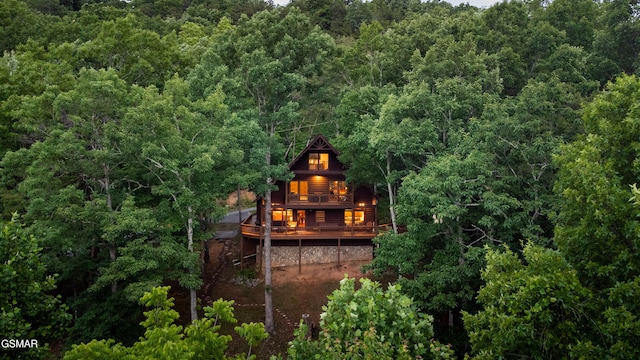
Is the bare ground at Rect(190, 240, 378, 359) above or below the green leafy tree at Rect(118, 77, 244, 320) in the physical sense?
below

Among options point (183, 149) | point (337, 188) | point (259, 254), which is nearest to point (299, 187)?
point (337, 188)

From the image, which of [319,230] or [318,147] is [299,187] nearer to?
[318,147]

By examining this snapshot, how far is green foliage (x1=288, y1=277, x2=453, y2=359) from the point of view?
9453 mm

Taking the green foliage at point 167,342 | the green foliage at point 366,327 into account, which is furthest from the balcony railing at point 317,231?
the green foliage at point 366,327

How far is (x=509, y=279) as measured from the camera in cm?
1170

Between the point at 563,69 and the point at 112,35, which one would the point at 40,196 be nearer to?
the point at 112,35

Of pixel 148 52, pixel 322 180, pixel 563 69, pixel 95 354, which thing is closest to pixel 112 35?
pixel 148 52

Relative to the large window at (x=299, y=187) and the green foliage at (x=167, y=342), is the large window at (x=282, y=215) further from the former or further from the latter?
the green foliage at (x=167, y=342)

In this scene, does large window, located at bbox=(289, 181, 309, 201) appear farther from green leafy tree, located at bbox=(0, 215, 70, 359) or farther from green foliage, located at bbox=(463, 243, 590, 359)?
green leafy tree, located at bbox=(0, 215, 70, 359)

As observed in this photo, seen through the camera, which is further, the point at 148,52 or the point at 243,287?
the point at 148,52

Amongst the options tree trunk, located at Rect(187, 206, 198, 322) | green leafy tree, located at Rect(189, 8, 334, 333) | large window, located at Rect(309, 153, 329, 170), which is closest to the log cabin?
large window, located at Rect(309, 153, 329, 170)

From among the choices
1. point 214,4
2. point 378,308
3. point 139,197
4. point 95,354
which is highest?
point 214,4

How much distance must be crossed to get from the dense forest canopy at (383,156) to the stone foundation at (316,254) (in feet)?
16.7

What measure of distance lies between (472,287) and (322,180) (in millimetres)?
13772
